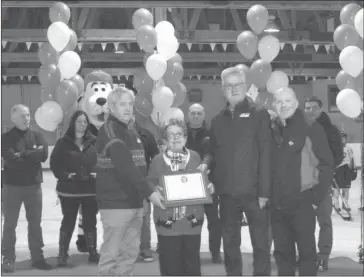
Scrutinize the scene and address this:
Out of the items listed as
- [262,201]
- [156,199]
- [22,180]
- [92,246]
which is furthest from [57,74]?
[262,201]

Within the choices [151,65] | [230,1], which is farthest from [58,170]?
[230,1]

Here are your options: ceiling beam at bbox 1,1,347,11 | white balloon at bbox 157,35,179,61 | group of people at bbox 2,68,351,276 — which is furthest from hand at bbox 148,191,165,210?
ceiling beam at bbox 1,1,347,11

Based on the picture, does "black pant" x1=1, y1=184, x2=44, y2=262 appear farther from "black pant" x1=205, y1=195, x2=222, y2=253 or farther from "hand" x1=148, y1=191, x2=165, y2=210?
"hand" x1=148, y1=191, x2=165, y2=210

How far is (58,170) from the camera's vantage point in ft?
14.1

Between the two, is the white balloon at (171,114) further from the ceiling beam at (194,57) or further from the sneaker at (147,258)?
the ceiling beam at (194,57)

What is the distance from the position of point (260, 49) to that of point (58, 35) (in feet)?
6.28

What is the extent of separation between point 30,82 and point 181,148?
1531 centimetres

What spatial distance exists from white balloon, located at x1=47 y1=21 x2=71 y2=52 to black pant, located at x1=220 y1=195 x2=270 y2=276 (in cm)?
216

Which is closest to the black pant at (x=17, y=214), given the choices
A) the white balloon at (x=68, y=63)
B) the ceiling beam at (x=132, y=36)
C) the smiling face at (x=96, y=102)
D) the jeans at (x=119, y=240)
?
the smiling face at (x=96, y=102)

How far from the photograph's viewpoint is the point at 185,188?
308 cm

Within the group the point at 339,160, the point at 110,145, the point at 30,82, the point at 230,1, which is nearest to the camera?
the point at 110,145

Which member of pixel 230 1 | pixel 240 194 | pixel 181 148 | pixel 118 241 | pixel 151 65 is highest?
pixel 230 1

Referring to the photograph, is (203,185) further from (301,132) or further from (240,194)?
(301,132)

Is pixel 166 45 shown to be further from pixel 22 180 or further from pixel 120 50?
pixel 120 50
